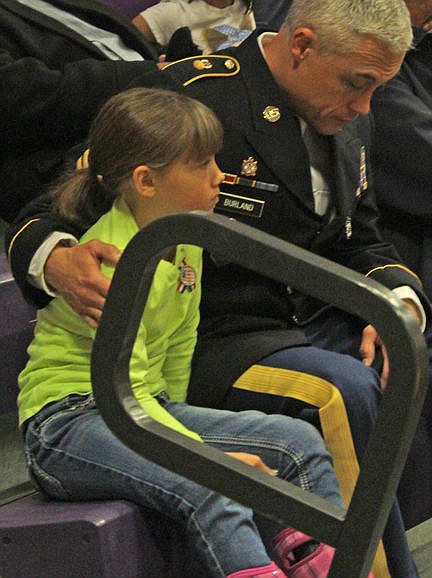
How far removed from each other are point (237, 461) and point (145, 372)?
0.66m

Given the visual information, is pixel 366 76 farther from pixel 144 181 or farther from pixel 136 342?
pixel 136 342

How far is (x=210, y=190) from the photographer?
1.86 metres

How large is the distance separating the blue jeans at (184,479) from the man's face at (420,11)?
4.49 ft

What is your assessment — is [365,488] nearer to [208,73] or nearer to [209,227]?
[209,227]

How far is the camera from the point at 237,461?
3.68 ft

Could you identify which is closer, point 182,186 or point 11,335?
point 182,186

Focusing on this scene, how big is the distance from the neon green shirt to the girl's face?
0.06m

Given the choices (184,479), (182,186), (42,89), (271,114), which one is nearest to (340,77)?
(271,114)

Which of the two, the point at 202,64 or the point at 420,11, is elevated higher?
the point at 202,64

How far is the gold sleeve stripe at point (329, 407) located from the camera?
6.35 feet

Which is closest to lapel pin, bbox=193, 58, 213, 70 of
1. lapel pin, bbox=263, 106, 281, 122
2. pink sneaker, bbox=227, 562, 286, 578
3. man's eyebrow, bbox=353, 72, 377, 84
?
lapel pin, bbox=263, 106, 281, 122

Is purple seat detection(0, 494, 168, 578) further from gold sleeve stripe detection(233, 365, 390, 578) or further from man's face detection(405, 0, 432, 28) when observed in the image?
man's face detection(405, 0, 432, 28)

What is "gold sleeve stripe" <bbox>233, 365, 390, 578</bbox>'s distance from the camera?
76.2 inches

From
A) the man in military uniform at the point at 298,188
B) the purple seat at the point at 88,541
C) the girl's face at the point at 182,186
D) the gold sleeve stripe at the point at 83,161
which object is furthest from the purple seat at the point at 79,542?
the gold sleeve stripe at the point at 83,161
